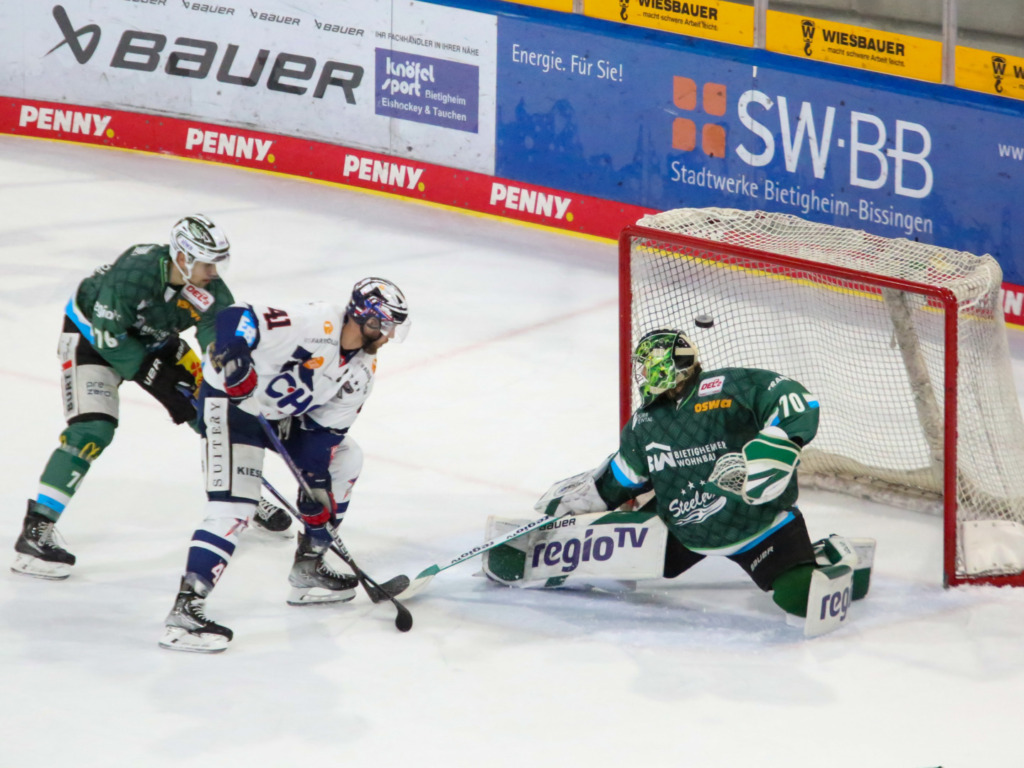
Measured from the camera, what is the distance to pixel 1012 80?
7.36m

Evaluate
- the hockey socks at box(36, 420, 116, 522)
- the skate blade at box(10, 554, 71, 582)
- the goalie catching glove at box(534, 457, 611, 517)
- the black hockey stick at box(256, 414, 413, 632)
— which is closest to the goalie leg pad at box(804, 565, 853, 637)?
the goalie catching glove at box(534, 457, 611, 517)

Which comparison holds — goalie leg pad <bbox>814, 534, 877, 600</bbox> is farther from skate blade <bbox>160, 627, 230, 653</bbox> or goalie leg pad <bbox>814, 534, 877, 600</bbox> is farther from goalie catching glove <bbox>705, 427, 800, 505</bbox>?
skate blade <bbox>160, 627, 230, 653</bbox>

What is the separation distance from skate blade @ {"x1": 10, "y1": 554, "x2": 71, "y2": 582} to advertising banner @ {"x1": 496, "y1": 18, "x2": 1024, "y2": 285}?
4.62 metres

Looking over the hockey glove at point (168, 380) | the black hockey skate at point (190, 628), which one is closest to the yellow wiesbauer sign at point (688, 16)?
the hockey glove at point (168, 380)

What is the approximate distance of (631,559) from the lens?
470 cm

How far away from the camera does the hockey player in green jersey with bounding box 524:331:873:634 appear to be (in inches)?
174

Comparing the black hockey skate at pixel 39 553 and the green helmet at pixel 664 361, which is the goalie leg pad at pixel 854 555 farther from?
the black hockey skate at pixel 39 553

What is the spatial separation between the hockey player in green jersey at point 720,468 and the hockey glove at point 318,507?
0.95 meters

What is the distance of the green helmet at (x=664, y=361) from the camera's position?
4.45m

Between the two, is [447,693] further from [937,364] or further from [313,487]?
[937,364]

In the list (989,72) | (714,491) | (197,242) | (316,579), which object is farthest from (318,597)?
(989,72)

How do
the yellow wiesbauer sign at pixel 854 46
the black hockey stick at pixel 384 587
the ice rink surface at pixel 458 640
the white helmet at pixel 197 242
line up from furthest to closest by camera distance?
1. the yellow wiesbauer sign at pixel 854 46
2. the black hockey stick at pixel 384 587
3. the white helmet at pixel 197 242
4. the ice rink surface at pixel 458 640

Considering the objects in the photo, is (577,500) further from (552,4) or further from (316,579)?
(552,4)

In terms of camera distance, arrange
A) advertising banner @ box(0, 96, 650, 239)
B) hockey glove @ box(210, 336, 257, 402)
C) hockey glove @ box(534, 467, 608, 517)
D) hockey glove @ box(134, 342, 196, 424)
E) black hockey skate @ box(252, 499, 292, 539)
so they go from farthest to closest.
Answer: advertising banner @ box(0, 96, 650, 239) → black hockey skate @ box(252, 499, 292, 539) → hockey glove @ box(134, 342, 196, 424) → hockey glove @ box(534, 467, 608, 517) → hockey glove @ box(210, 336, 257, 402)
